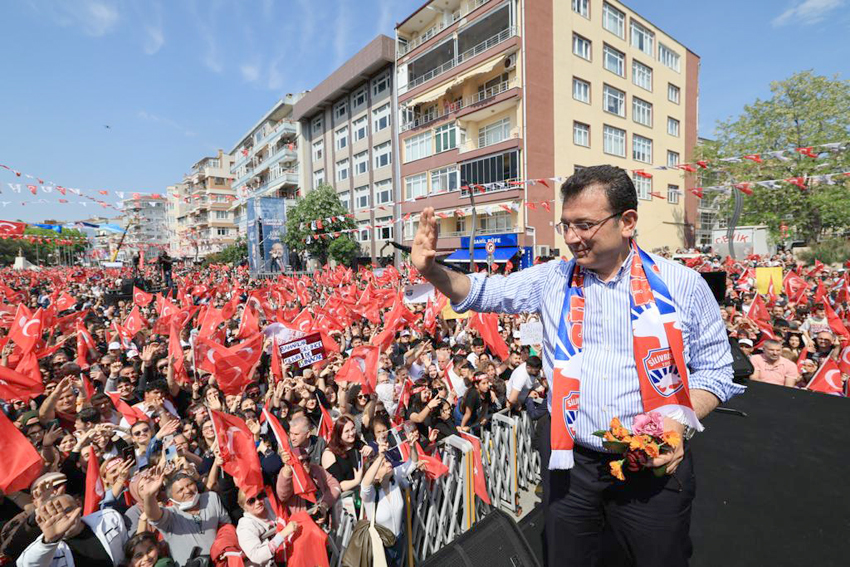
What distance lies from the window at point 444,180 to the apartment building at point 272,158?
19.6 m

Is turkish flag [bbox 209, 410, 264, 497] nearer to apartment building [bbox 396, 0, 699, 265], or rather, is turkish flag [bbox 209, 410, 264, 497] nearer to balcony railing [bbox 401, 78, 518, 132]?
apartment building [bbox 396, 0, 699, 265]

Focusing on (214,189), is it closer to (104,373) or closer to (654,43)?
(654,43)

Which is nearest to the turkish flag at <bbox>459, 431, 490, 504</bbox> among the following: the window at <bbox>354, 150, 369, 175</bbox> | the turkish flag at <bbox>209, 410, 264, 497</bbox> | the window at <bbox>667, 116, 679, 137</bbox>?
the turkish flag at <bbox>209, 410, 264, 497</bbox>

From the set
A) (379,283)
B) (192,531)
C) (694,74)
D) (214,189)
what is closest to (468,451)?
(192,531)

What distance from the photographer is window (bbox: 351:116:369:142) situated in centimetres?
4089

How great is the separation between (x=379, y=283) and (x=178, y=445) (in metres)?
14.7

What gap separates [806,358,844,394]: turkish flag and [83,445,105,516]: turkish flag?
845 centimetres

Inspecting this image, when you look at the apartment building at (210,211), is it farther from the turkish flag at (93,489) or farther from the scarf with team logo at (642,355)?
the scarf with team logo at (642,355)

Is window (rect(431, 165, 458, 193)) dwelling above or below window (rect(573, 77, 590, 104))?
below

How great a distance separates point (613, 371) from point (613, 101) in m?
35.6

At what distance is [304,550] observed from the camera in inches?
138

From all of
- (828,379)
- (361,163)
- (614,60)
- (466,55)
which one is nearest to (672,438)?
(828,379)

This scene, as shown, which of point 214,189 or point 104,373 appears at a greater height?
point 214,189

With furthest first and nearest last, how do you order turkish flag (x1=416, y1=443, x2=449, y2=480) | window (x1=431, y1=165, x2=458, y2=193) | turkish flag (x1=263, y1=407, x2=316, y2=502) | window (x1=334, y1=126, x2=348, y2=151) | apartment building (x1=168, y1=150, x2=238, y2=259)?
1. apartment building (x1=168, y1=150, x2=238, y2=259)
2. window (x1=334, y1=126, x2=348, y2=151)
3. window (x1=431, y1=165, x2=458, y2=193)
4. turkish flag (x1=416, y1=443, x2=449, y2=480)
5. turkish flag (x1=263, y1=407, x2=316, y2=502)
